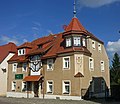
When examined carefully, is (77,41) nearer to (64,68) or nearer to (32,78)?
(64,68)

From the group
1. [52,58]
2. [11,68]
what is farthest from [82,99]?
[11,68]

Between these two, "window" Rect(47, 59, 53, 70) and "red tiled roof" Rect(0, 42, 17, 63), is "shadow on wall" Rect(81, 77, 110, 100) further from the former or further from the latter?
"red tiled roof" Rect(0, 42, 17, 63)

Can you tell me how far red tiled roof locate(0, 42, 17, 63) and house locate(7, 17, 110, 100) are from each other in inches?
187

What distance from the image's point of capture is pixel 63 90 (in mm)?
31094

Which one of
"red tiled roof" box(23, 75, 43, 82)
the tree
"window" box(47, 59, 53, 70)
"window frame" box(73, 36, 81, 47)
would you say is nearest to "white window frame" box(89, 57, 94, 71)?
"window frame" box(73, 36, 81, 47)

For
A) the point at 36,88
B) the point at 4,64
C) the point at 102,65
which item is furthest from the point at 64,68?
the point at 4,64

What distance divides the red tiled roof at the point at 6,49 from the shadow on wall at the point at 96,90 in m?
18.3

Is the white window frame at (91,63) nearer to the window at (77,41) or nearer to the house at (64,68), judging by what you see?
the house at (64,68)

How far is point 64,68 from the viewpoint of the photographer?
3134 cm

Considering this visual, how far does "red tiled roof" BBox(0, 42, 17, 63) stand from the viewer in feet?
144

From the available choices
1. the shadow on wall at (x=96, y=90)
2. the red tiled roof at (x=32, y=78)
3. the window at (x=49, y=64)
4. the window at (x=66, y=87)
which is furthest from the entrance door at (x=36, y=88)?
the shadow on wall at (x=96, y=90)

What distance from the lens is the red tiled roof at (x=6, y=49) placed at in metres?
44.0

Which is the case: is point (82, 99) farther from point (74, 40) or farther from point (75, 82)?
point (74, 40)

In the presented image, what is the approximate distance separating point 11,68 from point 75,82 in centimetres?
1494
